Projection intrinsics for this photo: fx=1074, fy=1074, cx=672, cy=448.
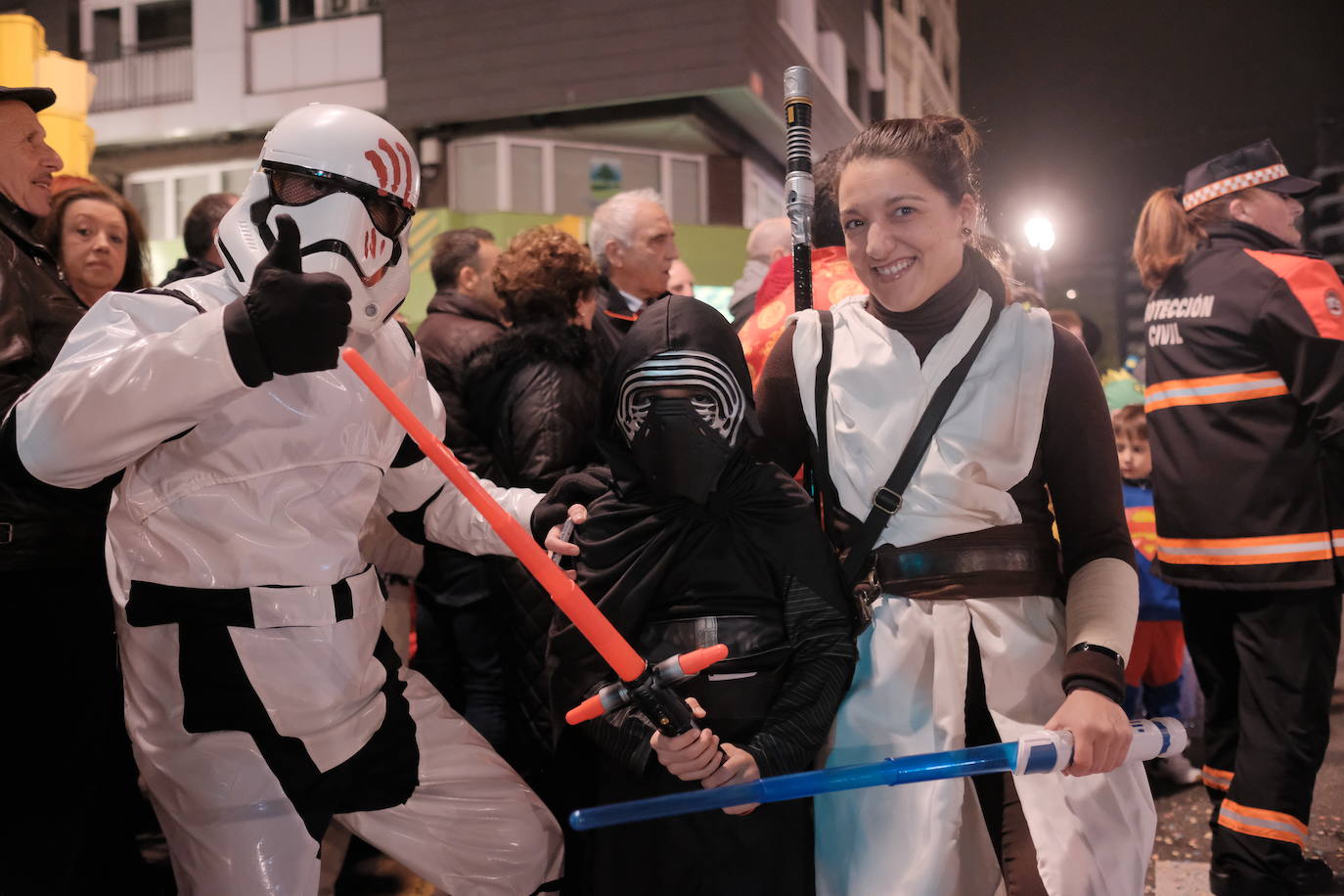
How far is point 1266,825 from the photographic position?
3.13m

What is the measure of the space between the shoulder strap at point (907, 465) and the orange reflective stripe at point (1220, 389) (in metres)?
1.89

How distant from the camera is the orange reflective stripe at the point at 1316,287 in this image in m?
3.12

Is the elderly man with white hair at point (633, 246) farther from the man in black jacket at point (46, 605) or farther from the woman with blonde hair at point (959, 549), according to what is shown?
the woman with blonde hair at point (959, 549)

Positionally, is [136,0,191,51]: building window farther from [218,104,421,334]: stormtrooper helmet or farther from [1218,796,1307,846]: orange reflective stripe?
[1218,796,1307,846]: orange reflective stripe

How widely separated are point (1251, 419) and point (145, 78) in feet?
39.7

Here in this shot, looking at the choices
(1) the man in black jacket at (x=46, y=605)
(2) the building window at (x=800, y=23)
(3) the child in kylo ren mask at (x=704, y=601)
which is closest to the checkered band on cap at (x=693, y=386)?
(3) the child in kylo ren mask at (x=704, y=601)

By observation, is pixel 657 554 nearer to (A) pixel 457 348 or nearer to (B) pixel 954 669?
(B) pixel 954 669

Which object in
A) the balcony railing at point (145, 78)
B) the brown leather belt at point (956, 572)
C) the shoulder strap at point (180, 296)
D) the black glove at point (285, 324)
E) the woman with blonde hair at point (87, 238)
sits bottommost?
the brown leather belt at point (956, 572)

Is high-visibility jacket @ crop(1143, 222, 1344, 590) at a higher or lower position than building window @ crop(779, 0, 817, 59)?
lower

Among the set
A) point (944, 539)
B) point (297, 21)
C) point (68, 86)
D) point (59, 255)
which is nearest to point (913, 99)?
point (297, 21)

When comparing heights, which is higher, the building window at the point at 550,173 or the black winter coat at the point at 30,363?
the building window at the point at 550,173

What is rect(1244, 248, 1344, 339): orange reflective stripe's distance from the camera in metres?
3.12

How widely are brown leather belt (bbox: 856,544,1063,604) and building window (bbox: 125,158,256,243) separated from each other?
12.2 meters

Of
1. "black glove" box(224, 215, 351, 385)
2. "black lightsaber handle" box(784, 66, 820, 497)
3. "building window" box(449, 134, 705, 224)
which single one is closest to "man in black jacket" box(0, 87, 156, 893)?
"black glove" box(224, 215, 351, 385)
